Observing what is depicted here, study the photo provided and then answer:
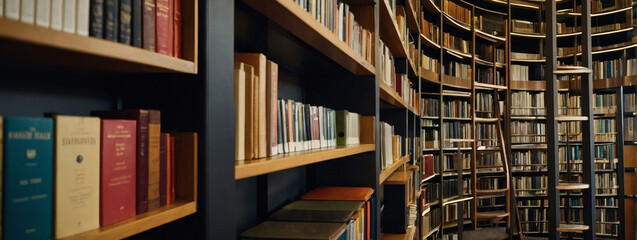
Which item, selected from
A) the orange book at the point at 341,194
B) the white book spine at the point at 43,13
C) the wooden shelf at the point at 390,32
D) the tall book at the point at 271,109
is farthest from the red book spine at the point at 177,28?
the wooden shelf at the point at 390,32

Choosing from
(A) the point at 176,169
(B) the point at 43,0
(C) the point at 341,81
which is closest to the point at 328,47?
(C) the point at 341,81

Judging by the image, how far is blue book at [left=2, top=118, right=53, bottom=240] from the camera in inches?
20.6

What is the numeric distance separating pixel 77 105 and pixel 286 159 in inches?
17.6

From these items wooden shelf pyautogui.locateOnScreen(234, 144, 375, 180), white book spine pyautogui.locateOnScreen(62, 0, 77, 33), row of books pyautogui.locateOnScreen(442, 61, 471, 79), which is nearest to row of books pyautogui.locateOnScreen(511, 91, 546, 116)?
row of books pyautogui.locateOnScreen(442, 61, 471, 79)

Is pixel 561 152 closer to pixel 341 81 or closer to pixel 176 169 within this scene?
pixel 341 81

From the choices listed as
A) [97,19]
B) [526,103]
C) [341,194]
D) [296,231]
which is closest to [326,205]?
[341,194]

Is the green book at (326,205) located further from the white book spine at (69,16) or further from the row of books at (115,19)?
the white book spine at (69,16)

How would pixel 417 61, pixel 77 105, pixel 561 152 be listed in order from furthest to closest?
pixel 561 152 → pixel 417 61 → pixel 77 105

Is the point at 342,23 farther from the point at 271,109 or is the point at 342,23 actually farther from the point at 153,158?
the point at 153,158

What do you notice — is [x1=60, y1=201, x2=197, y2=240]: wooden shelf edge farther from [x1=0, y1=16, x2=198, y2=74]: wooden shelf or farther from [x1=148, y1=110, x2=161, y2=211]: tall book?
[x1=0, y1=16, x2=198, y2=74]: wooden shelf

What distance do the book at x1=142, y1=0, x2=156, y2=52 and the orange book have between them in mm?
1085

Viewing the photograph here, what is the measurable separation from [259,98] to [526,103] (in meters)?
6.03

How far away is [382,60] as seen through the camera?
8.00 feet

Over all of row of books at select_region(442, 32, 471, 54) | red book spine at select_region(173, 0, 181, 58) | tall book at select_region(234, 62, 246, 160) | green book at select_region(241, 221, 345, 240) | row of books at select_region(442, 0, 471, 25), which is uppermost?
row of books at select_region(442, 0, 471, 25)
